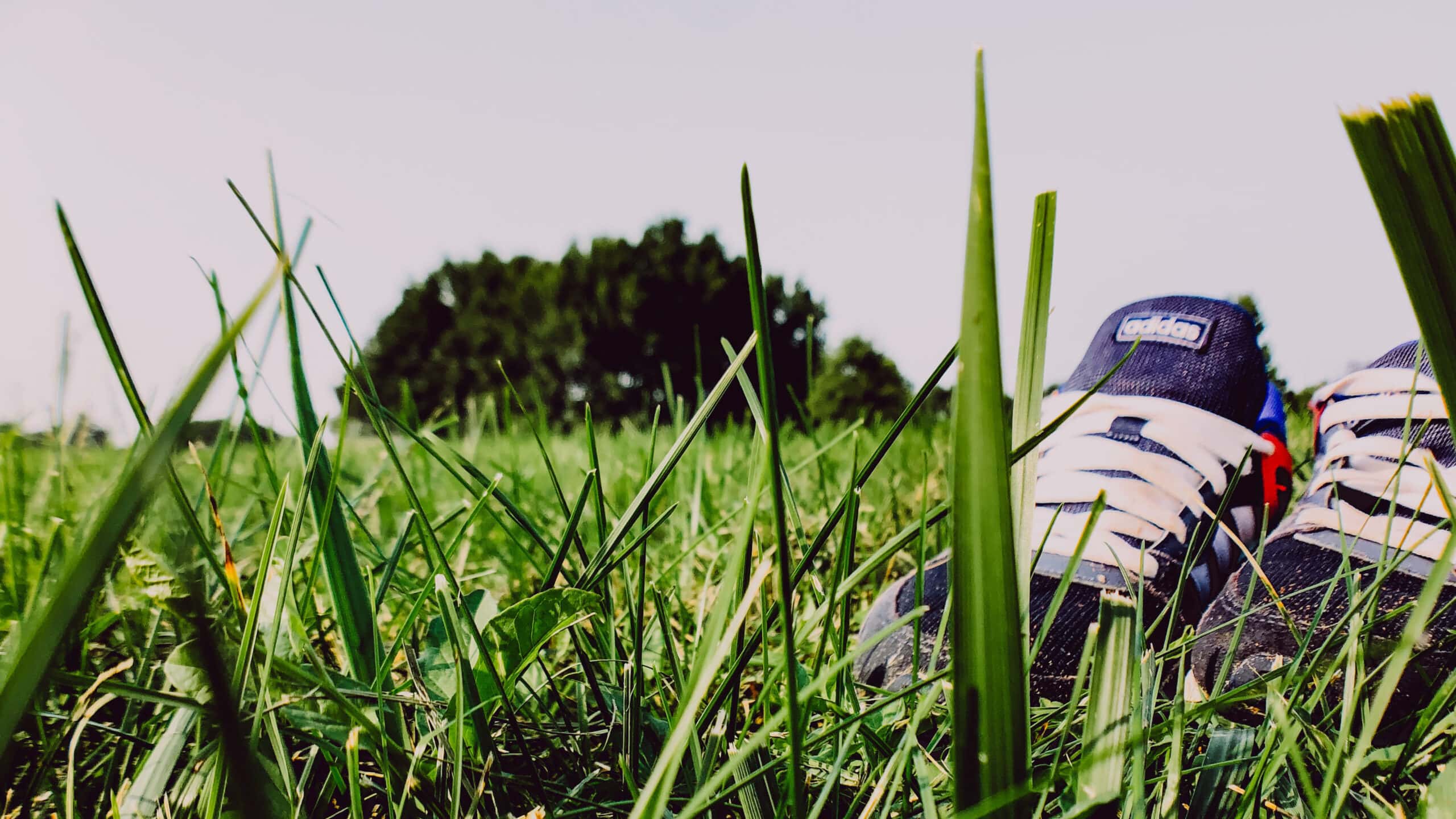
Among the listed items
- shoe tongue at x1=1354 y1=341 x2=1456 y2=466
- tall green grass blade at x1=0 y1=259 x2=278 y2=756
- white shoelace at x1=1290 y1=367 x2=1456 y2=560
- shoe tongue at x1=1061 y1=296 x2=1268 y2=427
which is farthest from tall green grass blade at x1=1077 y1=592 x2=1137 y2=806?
shoe tongue at x1=1061 y1=296 x2=1268 y2=427

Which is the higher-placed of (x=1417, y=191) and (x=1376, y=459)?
(x=1417, y=191)

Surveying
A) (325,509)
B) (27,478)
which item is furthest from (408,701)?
(27,478)

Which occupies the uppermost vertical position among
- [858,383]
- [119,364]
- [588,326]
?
[588,326]

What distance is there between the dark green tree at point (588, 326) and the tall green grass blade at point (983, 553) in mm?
17277

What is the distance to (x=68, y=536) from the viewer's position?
750 mm

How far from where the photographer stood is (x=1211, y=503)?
903 mm

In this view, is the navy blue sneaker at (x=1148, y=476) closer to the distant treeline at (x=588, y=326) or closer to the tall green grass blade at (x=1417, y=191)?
the tall green grass blade at (x=1417, y=191)

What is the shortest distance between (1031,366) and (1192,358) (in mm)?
936

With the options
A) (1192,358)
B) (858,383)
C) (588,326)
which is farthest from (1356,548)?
(588,326)

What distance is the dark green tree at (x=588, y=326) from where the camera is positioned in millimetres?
18578

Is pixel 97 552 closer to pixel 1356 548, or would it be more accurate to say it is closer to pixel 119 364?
pixel 119 364

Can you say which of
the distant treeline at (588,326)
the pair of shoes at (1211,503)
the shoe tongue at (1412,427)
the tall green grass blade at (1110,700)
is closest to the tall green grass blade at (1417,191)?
the tall green grass blade at (1110,700)

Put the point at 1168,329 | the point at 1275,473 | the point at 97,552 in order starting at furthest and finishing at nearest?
the point at 1168,329
the point at 1275,473
the point at 97,552

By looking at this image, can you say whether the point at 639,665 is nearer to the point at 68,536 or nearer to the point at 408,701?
the point at 408,701
